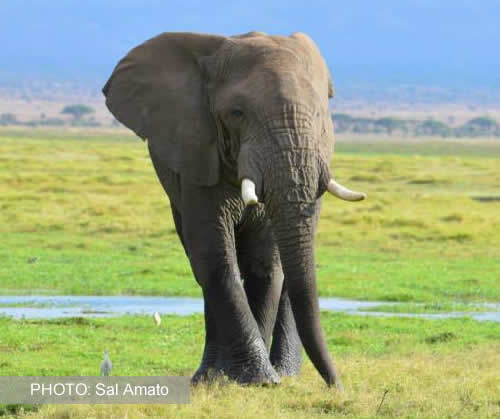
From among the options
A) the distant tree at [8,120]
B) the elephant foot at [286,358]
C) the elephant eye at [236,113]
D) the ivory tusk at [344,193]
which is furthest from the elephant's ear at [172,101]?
the distant tree at [8,120]

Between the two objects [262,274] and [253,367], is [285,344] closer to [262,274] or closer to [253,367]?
[262,274]

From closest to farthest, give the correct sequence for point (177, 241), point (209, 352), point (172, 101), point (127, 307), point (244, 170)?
point (244, 170), point (172, 101), point (209, 352), point (127, 307), point (177, 241)

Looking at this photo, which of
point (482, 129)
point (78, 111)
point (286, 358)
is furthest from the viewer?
point (78, 111)

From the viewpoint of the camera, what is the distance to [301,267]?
30.1 feet

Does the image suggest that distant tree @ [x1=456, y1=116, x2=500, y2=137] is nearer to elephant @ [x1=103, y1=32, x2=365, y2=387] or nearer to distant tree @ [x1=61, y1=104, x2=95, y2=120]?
distant tree @ [x1=61, y1=104, x2=95, y2=120]

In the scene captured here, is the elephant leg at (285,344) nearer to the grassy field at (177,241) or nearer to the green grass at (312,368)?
the green grass at (312,368)

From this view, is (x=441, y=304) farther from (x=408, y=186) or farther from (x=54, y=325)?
(x=408, y=186)

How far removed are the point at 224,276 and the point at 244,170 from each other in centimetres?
117

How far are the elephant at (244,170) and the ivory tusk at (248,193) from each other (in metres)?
0.01

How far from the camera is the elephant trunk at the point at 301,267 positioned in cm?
908

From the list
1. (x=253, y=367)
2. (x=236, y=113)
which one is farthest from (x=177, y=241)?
(x=236, y=113)

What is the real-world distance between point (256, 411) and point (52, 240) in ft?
56.4

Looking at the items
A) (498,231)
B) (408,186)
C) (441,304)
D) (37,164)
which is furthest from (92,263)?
(37,164)

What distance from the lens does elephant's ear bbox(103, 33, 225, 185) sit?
1002 centimetres
